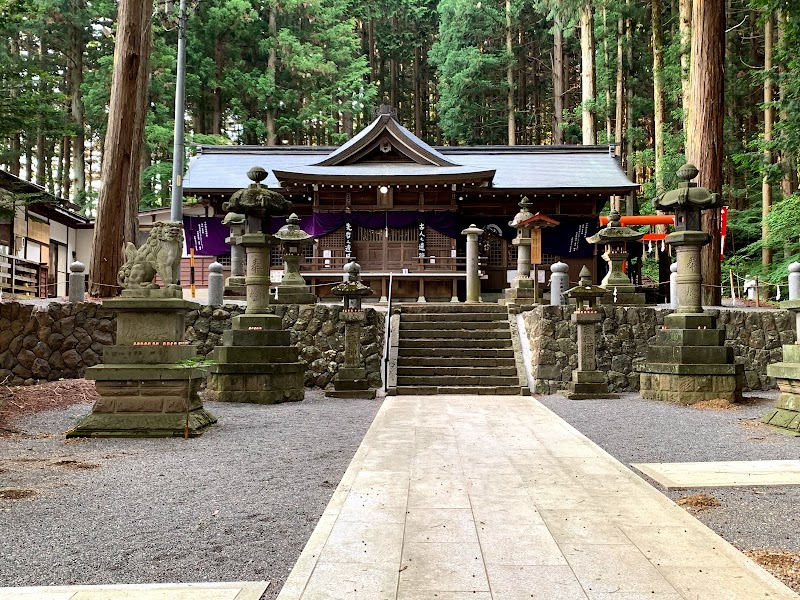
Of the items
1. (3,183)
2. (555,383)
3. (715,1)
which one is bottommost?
(555,383)

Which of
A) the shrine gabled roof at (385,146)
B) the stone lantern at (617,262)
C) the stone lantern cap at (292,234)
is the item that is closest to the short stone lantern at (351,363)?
the stone lantern cap at (292,234)

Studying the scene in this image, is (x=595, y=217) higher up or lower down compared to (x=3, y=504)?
higher up

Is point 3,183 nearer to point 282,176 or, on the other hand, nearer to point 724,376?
point 282,176

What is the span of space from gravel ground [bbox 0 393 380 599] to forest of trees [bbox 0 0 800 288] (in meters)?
12.7

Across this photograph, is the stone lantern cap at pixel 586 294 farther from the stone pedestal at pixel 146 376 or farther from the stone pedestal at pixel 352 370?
the stone pedestal at pixel 146 376

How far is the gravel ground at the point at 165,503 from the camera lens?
111 inches

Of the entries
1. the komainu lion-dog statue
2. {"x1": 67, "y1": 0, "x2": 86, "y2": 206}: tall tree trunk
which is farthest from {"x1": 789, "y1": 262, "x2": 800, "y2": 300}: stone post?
{"x1": 67, "y1": 0, "x2": 86, "y2": 206}: tall tree trunk

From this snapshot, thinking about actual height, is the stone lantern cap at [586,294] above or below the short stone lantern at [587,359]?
above

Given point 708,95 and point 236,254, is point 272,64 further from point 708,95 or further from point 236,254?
point 708,95

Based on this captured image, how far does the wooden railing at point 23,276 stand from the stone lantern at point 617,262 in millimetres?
14068

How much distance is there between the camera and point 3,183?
1444 centimetres

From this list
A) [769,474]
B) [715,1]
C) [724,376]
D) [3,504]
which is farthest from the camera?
[715,1]

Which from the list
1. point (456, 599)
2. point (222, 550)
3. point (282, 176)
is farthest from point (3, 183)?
point (456, 599)

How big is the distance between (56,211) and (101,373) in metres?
16.1
